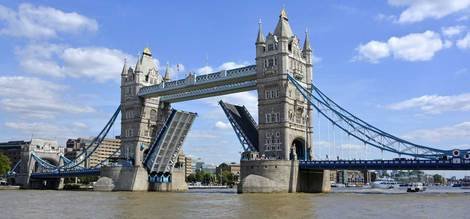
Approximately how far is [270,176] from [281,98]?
1196cm

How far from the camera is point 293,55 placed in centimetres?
7888

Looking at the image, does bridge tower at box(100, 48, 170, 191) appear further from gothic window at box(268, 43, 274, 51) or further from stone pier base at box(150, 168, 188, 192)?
gothic window at box(268, 43, 274, 51)

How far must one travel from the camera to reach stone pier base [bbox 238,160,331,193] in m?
69.0

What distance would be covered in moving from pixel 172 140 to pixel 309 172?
2244 cm

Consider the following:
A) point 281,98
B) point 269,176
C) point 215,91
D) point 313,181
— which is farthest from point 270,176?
point 215,91

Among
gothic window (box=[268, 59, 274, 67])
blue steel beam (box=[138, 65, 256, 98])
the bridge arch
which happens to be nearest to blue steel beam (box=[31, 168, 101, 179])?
blue steel beam (box=[138, 65, 256, 98])

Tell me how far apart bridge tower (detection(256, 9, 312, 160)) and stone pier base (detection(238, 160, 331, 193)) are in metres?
3.78

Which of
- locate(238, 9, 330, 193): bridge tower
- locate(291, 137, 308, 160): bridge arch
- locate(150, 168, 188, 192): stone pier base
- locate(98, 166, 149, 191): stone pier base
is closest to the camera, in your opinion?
locate(238, 9, 330, 193): bridge tower

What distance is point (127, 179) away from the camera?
87.3m

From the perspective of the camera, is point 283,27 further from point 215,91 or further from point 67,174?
point 67,174

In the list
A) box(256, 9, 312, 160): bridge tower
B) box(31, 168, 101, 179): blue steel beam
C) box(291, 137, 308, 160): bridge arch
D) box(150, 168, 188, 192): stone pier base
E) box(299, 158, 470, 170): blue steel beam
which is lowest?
box(150, 168, 188, 192): stone pier base

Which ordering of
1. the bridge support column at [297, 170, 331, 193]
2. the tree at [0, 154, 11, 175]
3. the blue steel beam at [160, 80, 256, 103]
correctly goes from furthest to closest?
the tree at [0, 154, 11, 175]
the blue steel beam at [160, 80, 256, 103]
the bridge support column at [297, 170, 331, 193]

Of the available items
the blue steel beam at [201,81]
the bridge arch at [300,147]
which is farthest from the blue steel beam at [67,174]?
the bridge arch at [300,147]

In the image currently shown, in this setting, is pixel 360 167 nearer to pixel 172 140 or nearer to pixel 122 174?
pixel 172 140
